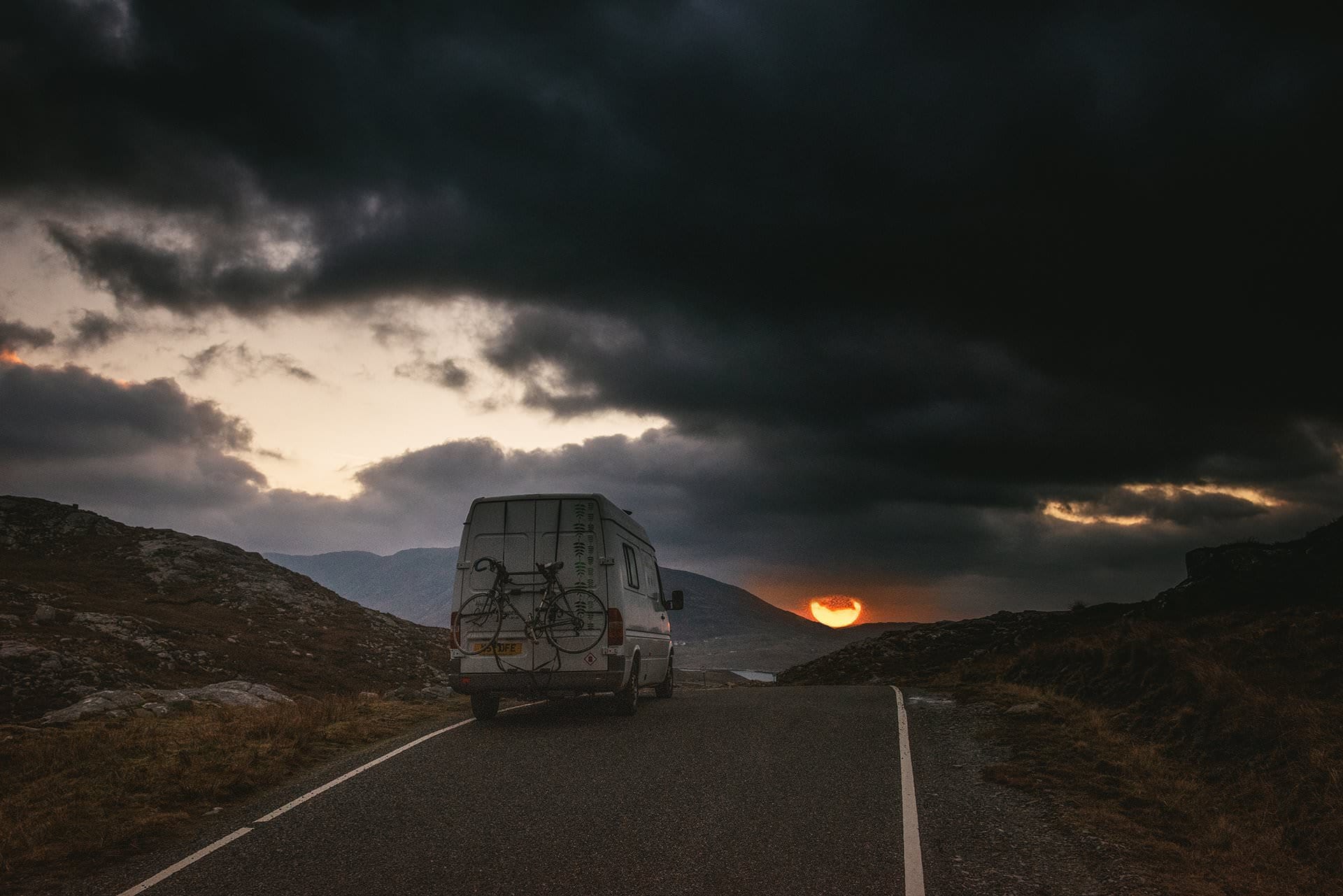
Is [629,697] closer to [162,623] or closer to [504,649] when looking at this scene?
[504,649]

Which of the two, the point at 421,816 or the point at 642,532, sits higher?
the point at 642,532

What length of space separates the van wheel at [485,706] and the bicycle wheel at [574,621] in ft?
5.32

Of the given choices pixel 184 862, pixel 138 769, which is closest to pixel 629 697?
pixel 138 769

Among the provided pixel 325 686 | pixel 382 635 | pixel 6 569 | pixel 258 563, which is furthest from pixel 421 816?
pixel 258 563

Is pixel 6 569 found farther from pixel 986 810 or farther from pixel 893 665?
pixel 986 810

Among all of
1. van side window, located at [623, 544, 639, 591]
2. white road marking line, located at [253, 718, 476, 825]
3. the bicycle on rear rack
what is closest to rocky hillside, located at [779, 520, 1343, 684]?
van side window, located at [623, 544, 639, 591]

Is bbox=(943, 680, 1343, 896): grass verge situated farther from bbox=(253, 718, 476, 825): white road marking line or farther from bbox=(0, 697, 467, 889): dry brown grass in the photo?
bbox=(0, 697, 467, 889): dry brown grass

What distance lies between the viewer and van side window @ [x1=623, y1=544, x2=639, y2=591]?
42.0 ft

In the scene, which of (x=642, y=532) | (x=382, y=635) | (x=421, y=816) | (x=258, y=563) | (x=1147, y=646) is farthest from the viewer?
(x=258, y=563)

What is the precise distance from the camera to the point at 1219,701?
1034 cm

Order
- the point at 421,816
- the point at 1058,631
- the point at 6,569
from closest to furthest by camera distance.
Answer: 1. the point at 421,816
2. the point at 1058,631
3. the point at 6,569

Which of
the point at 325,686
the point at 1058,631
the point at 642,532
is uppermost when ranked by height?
the point at 642,532

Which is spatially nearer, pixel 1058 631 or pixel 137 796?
pixel 137 796

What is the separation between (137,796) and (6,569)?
41609mm
